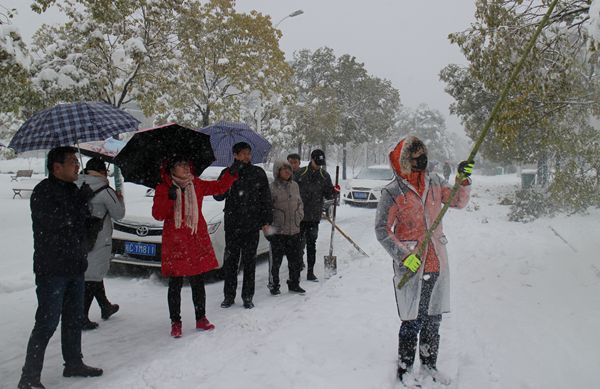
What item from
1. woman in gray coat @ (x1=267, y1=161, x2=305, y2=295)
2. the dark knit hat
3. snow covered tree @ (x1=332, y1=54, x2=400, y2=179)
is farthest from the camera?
snow covered tree @ (x1=332, y1=54, x2=400, y2=179)

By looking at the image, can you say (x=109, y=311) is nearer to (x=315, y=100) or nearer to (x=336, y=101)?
(x=315, y=100)

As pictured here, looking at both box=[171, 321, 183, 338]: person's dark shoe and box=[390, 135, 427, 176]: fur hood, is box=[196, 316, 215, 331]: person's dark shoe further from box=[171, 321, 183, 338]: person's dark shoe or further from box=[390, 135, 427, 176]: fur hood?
box=[390, 135, 427, 176]: fur hood

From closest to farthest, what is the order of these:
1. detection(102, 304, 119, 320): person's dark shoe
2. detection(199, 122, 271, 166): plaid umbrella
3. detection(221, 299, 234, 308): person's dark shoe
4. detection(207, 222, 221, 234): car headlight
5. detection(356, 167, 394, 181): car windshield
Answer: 1. detection(102, 304, 119, 320): person's dark shoe
2. detection(221, 299, 234, 308): person's dark shoe
3. detection(199, 122, 271, 166): plaid umbrella
4. detection(207, 222, 221, 234): car headlight
5. detection(356, 167, 394, 181): car windshield

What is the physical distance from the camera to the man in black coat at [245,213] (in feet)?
17.6

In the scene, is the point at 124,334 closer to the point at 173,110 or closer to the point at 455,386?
the point at 455,386

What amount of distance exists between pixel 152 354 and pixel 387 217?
263cm

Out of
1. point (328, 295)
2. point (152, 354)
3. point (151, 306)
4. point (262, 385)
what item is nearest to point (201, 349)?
point (152, 354)

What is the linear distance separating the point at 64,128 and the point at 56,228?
52.8 inches

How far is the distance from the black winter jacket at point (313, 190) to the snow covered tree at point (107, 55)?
6.85m

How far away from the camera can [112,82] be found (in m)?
13.2

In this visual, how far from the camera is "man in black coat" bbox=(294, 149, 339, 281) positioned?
22.7ft

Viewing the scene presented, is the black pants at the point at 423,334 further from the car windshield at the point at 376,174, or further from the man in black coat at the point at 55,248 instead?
the car windshield at the point at 376,174

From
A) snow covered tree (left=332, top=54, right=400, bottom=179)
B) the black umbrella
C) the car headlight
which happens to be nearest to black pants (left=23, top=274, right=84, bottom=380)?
the black umbrella

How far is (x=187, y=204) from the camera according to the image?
4438mm
